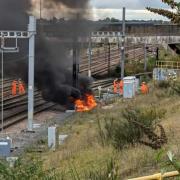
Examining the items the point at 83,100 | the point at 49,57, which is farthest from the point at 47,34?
the point at 83,100

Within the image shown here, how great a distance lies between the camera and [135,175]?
8.11m

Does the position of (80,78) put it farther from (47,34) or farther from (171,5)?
(171,5)

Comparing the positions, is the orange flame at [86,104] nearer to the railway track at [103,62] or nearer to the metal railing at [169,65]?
the metal railing at [169,65]

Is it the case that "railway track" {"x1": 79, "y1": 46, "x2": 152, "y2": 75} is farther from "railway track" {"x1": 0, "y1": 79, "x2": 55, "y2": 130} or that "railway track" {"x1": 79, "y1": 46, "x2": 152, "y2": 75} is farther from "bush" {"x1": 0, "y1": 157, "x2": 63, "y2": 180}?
"bush" {"x1": 0, "y1": 157, "x2": 63, "y2": 180}

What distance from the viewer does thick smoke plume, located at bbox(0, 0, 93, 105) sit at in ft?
117

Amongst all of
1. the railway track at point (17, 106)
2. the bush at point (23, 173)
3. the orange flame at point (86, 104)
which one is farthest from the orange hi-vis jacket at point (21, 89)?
the bush at point (23, 173)

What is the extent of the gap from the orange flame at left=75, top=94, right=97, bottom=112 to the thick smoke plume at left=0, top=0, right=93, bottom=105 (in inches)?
44.5

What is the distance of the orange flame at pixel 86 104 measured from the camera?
101 feet

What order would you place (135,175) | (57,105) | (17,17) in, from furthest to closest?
(17,17), (57,105), (135,175)

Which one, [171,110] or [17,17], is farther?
[17,17]

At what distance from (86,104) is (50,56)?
6563mm

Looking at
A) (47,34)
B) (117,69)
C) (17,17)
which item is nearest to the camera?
(17,17)

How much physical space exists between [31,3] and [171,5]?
32.8 meters

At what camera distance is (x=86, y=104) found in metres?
33.4
